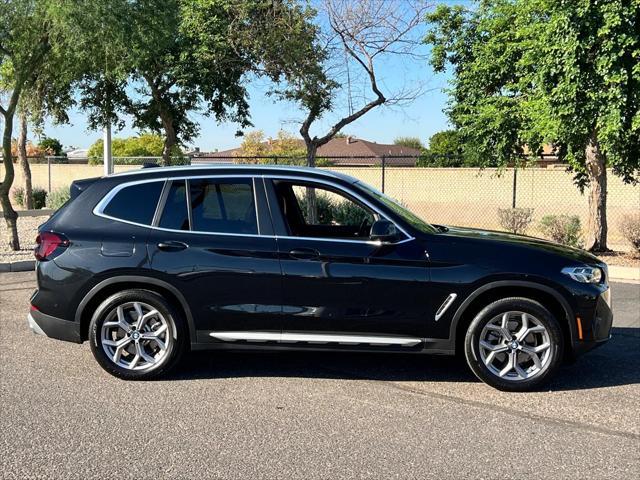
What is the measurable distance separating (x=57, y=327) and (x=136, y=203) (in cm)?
126

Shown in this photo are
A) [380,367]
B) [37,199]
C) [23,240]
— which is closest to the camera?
[380,367]

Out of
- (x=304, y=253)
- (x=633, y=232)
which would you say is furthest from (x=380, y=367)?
(x=633, y=232)

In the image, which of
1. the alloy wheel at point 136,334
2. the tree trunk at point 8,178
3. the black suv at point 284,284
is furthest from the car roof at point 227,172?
the tree trunk at point 8,178

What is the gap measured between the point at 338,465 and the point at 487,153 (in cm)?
1322

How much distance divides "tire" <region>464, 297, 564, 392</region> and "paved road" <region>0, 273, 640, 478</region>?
0.49 feet

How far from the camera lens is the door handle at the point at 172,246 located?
18.0 ft

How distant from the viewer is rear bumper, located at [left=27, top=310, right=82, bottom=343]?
18.3 feet

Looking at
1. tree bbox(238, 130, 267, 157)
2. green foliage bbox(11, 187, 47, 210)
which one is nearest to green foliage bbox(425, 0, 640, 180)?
green foliage bbox(11, 187, 47, 210)

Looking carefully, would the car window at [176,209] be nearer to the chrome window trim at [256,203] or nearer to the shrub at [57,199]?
the chrome window trim at [256,203]

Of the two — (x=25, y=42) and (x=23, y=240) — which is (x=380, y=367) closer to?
(x=25, y=42)

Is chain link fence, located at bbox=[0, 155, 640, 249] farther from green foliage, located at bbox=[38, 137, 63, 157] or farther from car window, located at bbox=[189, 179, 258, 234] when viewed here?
green foliage, located at bbox=[38, 137, 63, 157]

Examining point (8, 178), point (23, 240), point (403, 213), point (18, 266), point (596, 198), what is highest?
point (8, 178)

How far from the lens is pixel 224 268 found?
5.43 m

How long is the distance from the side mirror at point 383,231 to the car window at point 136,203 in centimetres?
192
